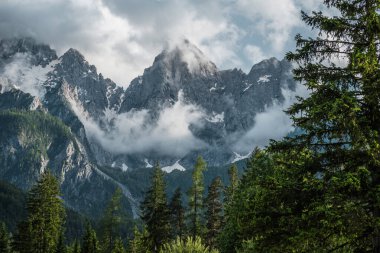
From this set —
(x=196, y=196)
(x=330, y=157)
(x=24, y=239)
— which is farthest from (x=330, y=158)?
(x=24, y=239)

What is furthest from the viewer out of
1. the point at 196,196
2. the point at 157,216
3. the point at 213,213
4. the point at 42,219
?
the point at 213,213

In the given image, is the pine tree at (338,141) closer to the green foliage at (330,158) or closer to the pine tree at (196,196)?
the green foliage at (330,158)

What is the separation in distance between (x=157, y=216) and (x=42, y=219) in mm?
15147

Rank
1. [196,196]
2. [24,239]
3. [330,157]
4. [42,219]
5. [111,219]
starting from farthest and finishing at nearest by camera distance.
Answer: [111,219], [24,239], [196,196], [42,219], [330,157]

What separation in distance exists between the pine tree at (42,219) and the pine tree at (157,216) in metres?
13.0

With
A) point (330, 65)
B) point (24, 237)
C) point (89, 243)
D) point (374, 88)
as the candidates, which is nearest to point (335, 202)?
point (374, 88)

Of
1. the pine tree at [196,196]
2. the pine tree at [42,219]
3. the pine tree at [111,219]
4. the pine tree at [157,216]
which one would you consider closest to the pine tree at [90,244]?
the pine tree at [111,219]

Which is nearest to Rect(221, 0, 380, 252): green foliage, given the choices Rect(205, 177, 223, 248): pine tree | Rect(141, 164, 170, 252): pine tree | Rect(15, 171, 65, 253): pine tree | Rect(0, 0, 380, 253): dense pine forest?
Rect(0, 0, 380, 253): dense pine forest

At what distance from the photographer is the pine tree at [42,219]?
179ft

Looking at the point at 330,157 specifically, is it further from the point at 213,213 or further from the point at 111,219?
the point at 111,219

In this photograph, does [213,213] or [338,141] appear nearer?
[338,141]

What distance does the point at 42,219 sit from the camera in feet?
177

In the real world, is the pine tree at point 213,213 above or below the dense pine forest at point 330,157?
above

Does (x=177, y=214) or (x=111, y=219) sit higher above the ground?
(x=111, y=219)
